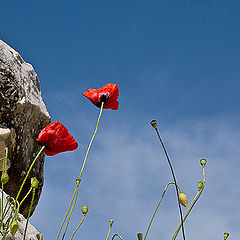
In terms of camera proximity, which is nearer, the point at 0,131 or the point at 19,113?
the point at 0,131

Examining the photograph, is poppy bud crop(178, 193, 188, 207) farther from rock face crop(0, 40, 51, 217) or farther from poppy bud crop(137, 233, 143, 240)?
rock face crop(0, 40, 51, 217)

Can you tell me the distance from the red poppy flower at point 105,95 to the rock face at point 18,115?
55 cm

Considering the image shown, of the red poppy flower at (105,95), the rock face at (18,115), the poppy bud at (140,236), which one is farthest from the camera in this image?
the rock face at (18,115)

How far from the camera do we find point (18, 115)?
2143 millimetres

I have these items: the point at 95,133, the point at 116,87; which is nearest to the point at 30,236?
the point at 95,133

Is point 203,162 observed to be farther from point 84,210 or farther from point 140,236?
point 84,210

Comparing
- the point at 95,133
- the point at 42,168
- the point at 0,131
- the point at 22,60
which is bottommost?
the point at 95,133

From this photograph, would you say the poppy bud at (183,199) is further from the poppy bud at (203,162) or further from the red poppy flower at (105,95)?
the red poppy flower at (105,95)

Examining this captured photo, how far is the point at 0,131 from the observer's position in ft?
6.51

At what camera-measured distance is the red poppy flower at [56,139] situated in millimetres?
1447

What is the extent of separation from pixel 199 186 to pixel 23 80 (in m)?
1.34

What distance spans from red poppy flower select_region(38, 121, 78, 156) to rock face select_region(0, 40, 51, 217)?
0.60m

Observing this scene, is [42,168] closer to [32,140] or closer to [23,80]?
[32,140]

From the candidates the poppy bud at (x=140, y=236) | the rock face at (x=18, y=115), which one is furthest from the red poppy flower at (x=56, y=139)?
the rock face at (x=18, y=115)
